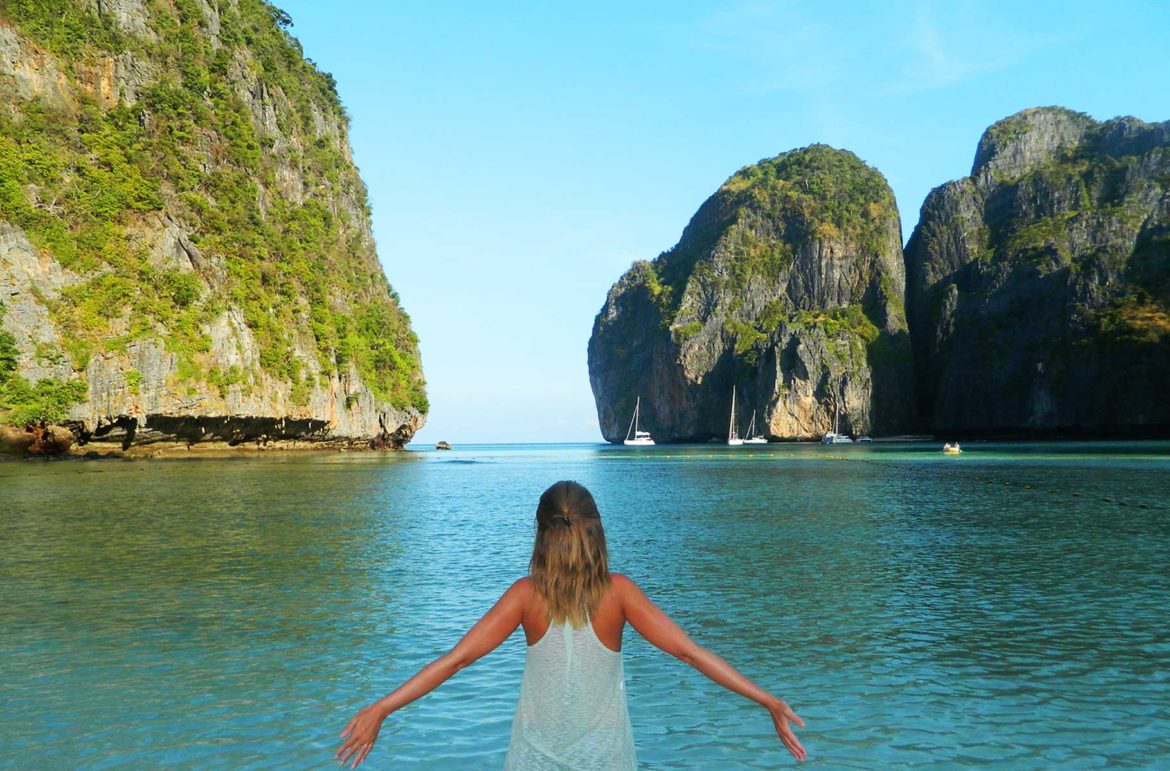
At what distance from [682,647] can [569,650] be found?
0.48 metres

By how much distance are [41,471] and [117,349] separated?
47.7 ft

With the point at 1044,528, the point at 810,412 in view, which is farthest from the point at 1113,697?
the point at 810,412

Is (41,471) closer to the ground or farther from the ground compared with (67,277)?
closer to the ground

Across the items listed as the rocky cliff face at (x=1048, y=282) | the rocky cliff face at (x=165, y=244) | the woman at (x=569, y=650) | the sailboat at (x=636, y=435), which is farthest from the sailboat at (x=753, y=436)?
the woman at (x=569, y=650)

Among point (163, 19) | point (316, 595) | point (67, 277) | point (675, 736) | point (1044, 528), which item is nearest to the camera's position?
point (675, 736)

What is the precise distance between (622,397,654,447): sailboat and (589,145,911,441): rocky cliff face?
2.88 m

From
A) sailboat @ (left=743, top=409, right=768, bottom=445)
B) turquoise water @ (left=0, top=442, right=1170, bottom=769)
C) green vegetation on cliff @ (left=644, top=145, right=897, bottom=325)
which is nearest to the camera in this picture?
turquoise water @ (left=0, top=442, right=1170, bottom=769)

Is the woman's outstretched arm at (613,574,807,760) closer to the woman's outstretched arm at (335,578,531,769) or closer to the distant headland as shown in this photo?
the woman's outstretched arm at (335,578,531,769)

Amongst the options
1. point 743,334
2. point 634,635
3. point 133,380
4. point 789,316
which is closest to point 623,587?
point 634,635

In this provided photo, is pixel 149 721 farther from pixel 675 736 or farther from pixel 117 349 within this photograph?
pixel 117 349

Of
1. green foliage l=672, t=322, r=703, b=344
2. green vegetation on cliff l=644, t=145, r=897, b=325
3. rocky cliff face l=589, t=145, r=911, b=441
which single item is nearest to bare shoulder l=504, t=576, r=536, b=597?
rocky cliff face l=589, t=145, r=911, b=441

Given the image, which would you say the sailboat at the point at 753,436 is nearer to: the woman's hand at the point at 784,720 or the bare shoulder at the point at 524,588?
the woman's hand at the point at 784,720

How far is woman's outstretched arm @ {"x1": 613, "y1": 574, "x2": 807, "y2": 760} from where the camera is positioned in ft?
11.1

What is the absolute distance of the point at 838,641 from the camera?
1038cm
